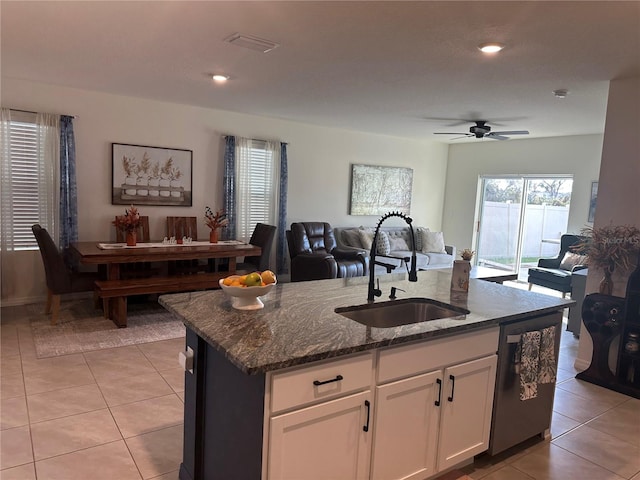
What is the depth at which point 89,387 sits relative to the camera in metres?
3.18

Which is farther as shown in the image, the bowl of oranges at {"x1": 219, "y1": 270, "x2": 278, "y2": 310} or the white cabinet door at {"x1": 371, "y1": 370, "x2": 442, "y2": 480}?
the bowl of oranges at {"x1": 219, "y1": 270, "x2": 278, "y2": 310}

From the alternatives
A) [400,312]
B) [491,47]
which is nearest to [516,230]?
[491,47]

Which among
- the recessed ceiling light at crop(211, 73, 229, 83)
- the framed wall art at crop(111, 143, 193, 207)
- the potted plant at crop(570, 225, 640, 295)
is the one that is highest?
the recessed ceiling light at crop(211, 73, 229, 83)

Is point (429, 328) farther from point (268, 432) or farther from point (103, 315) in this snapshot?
point (103, 315)

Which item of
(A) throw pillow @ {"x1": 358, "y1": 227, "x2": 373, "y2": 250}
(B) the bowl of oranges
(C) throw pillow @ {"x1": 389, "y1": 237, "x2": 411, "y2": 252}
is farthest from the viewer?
(C) throw pillow @ {"x1": 389, "y1": 237, "x2": 411, "y2": 252}

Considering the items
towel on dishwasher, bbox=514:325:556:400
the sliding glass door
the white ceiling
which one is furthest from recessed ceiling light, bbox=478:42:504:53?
the sliding glass door

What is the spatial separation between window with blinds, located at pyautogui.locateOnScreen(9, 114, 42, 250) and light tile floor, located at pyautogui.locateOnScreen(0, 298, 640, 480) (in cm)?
165

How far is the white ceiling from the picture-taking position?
2.60 m

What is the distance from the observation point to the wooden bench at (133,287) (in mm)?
4348

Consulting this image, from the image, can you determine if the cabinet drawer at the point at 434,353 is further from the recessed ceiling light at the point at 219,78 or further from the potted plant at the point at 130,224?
the potted plant at the point at 130,224

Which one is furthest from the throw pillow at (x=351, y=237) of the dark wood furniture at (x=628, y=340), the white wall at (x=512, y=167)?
the dark wood furniture at (x=628, y=340)

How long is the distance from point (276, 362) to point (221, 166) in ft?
16.3

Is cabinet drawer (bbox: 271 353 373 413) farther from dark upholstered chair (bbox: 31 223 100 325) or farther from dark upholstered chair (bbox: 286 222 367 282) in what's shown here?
dark upholstered chair (bbox: 286 222 367 282)

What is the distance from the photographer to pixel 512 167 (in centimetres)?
774
